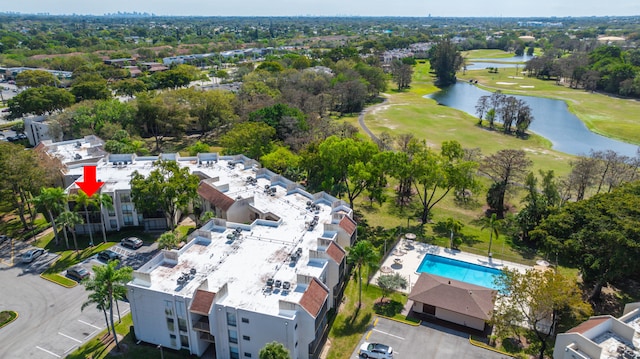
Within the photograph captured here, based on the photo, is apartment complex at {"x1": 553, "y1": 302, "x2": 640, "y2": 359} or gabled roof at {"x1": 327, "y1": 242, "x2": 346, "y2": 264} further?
gabled roof at {"x1": 327, "y1": 242, "x2": 346, "y2": 264}

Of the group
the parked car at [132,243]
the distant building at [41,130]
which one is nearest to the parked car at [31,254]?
the parked car at [132,243]

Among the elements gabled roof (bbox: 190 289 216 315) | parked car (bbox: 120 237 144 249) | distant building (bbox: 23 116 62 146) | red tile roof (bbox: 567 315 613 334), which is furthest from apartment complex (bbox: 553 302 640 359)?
distant building (bbox: 23 116 62 146)

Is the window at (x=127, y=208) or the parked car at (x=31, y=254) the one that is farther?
the window at (x=127, y=208)

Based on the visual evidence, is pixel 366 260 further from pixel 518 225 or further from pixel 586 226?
pixel 518 225

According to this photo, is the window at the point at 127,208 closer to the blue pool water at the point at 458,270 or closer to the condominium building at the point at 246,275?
the condominium building at the point at 246,275

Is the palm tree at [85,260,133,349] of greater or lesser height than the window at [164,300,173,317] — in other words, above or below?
above

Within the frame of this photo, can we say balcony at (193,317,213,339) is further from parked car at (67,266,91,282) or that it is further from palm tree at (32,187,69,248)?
palm tree at (32,187,69,248)

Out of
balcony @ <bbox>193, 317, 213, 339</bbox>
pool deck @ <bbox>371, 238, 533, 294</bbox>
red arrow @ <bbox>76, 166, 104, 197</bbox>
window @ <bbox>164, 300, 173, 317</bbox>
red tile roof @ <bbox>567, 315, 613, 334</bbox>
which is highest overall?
red arrow @ <bbox>76, 166, 104, 197</bbox>

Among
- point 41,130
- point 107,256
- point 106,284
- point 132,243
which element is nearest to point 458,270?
point 106,284
